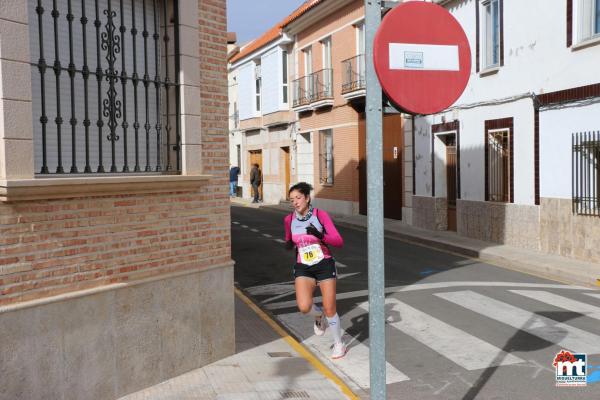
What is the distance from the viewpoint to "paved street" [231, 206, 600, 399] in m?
5.96

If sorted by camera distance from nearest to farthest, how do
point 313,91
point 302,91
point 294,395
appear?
point 294,395
point 313,91
point 302,91

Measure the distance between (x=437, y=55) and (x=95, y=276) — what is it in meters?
3.30

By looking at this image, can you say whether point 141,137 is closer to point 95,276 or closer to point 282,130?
point 95,276

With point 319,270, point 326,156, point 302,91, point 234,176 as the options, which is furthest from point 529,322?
point 234,176

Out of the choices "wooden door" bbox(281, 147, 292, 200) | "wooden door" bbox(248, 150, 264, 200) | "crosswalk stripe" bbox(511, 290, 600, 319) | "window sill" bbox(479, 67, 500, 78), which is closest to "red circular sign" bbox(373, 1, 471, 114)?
"crosswalk stripe" bbox(511, 290, 600, 319)

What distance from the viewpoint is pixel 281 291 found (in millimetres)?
10477

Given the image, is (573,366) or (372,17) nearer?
(372,17)

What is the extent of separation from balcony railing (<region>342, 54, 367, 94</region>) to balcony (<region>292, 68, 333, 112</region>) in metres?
1.71

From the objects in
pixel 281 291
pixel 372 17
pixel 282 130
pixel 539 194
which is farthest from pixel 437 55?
pixel 282 130

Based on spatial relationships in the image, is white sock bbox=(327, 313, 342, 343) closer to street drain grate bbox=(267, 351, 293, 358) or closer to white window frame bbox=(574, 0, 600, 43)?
street drain grate bbox=(267, 351, 293, 358)

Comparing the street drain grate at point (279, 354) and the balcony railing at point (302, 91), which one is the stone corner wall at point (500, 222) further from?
the balcony railing at point (302, 91)

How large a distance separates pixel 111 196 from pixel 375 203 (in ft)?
9.46

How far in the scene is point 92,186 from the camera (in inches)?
208

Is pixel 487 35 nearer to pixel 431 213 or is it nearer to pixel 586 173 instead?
pixel 431 213
